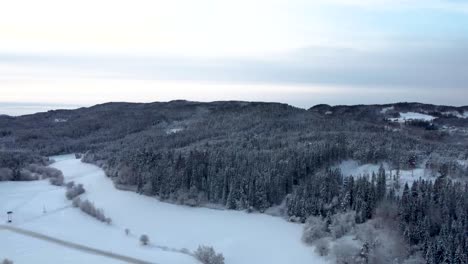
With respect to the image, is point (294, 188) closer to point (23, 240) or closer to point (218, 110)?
point (23, 240)

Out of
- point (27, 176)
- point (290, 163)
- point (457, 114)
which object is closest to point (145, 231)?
point (290, 163)

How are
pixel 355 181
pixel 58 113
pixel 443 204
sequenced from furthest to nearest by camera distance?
pixel 58 113 < pixel 355 181 < pixel 443 204

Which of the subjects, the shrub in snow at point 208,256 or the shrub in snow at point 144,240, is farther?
the shrub in snow at point 144,240

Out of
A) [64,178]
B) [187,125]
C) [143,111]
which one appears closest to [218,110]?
[187,125]

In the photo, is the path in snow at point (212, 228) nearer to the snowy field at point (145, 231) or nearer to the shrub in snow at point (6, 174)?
the snowy field at point (145, 231)

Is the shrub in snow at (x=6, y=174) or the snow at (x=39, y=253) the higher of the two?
the shrub in snow at (x=6, y=174)

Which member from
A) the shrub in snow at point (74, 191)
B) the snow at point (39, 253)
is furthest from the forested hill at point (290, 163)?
the snow at point (39, 253)
